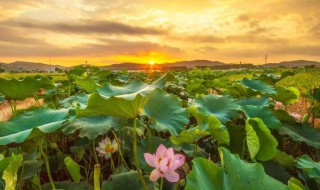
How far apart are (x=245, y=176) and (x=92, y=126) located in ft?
2.06

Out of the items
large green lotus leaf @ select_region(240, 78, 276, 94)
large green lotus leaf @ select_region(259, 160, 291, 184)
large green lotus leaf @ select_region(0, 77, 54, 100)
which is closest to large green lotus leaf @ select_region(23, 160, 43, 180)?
large green lotus leaf @ select_region(0, 77, 54, 100)

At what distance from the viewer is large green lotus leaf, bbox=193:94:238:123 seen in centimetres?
176

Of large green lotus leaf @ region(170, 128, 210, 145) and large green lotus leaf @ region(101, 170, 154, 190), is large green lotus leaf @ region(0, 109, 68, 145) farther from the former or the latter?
large green lotus leaf @ region(170, 128, 210, 145)

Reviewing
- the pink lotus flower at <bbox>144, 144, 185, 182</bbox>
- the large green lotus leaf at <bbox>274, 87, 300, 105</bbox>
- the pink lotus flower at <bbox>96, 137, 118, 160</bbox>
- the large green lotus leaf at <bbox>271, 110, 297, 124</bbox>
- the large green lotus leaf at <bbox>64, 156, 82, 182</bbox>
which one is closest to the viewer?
the pink lotus flower at <bbox>144, 144, 185, 182</bbox>

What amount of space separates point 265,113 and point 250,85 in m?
0.94

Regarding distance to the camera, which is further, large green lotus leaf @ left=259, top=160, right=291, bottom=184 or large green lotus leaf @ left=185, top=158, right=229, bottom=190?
large green lotus leaf @ left=259, top=160, right=291, bottom=184

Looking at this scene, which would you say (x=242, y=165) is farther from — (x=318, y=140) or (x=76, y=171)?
(x=318, y=140)


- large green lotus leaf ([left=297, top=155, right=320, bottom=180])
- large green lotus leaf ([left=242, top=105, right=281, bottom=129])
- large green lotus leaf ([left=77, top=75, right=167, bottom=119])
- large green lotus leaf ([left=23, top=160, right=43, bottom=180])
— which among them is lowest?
large green lotus leaf ([left=23, top=160, right=43, bottom=180])

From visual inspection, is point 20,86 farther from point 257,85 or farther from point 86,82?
point 257,85

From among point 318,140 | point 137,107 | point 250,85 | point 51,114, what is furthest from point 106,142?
point 250,85

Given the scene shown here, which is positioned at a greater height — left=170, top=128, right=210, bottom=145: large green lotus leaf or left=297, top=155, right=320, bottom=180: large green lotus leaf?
left=170, top=128, right=210, bottom=145: large green lotus leaf

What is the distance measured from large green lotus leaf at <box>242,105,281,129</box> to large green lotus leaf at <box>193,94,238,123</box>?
76 mm

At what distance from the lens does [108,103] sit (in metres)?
1.07

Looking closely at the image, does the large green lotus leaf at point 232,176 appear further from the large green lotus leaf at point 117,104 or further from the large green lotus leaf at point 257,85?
the large green lotus leaf at point 257,85
